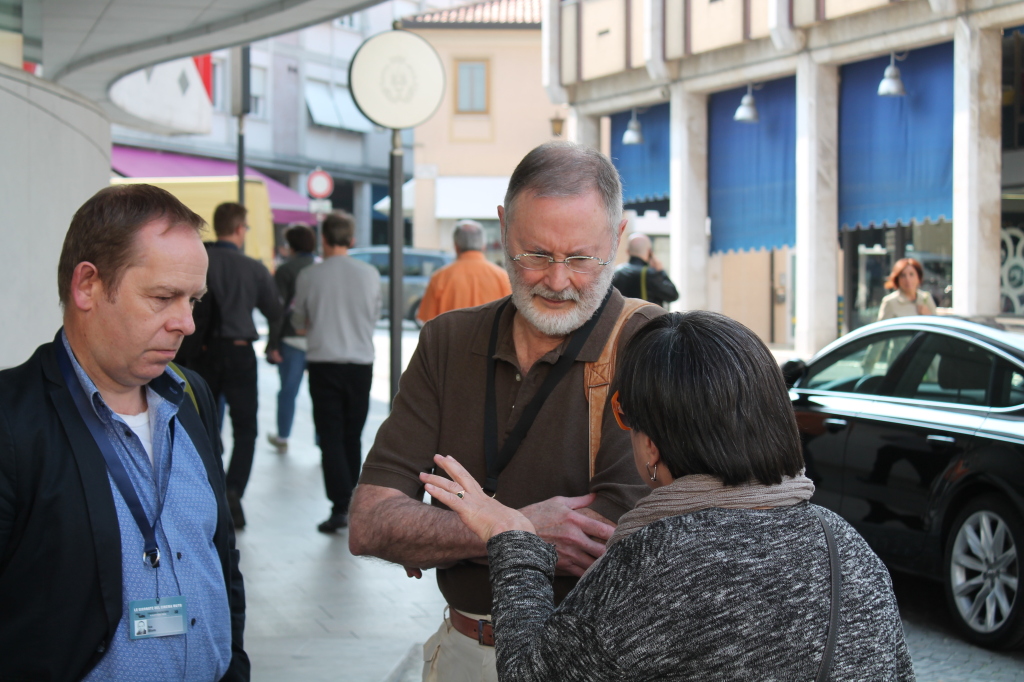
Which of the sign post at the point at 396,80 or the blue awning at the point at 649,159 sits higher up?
the blue awning at the point at 649,159

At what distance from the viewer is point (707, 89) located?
65.0ft

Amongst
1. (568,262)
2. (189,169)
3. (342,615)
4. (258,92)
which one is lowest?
(342,615)

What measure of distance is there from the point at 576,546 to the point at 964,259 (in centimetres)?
1429

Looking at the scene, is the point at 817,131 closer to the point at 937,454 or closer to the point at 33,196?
the point at 937,454

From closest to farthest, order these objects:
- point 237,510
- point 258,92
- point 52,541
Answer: point 52,541, point 237,510, point 258,92

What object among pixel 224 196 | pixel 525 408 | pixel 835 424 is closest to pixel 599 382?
pixel 525 408

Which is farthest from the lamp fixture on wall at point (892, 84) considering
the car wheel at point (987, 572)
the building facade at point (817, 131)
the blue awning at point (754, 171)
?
the car wheel at point (987, 572)

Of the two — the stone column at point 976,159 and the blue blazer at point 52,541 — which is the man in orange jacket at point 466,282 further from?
the stone column at point 976,159

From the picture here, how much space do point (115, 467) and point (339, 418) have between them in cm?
535

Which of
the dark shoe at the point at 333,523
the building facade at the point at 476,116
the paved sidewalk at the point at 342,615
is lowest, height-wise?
the paved sidewalk at the point at 342,615

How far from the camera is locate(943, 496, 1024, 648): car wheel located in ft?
17.5

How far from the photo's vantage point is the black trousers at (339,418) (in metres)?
7.39

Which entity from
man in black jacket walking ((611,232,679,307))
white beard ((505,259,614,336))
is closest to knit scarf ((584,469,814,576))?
white beard ((505,259,614,336))

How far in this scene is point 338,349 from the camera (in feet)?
24.6
